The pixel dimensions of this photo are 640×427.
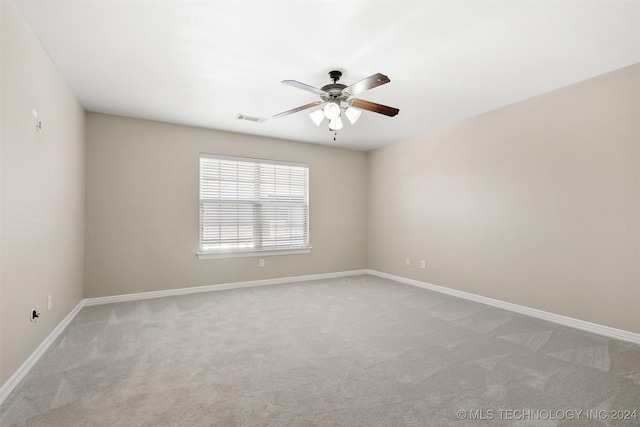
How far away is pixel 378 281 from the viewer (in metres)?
5.52

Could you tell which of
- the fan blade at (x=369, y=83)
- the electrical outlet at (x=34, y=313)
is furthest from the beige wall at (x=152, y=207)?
the fan blade at (x=369, y=83)

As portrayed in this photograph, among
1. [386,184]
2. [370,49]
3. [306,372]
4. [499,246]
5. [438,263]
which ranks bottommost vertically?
[306,372]

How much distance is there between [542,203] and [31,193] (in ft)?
16.0

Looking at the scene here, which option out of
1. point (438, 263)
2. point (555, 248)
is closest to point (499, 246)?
point (555, 248)

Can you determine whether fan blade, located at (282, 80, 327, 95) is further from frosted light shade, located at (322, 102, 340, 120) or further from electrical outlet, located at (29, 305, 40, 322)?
electrical outlet, located at (29, 305, 40, 322)

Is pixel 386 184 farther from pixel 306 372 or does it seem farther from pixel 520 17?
pixel 306 372

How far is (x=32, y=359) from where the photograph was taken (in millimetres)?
2371

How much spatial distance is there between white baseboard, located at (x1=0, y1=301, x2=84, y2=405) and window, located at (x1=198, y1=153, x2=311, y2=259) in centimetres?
185

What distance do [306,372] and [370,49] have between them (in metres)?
2.59

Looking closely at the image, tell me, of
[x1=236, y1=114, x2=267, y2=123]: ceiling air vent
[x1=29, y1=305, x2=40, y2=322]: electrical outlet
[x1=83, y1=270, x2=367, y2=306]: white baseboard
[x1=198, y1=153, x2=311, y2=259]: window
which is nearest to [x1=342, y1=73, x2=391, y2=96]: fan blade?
[x1=236, y1=114, x2=267, y2=123]: ceiling air vent

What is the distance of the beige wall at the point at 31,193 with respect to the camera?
1992mm

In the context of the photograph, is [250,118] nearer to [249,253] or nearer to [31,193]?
[249,253]

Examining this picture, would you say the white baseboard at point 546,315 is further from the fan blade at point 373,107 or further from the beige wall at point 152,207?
the fan blade at point 373,107

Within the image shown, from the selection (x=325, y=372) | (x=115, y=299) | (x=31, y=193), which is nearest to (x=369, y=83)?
(x=325, y=372)
